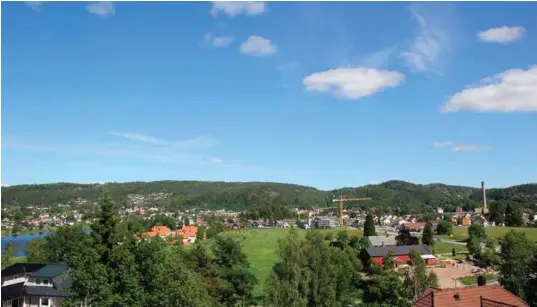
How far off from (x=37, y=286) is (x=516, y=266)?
98.0ft

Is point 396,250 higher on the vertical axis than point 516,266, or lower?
lower

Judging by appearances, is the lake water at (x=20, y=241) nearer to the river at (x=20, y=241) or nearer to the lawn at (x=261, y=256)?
the river at (x=20, y=241)

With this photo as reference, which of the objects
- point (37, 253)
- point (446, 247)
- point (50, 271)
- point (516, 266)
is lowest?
point (446, 247)

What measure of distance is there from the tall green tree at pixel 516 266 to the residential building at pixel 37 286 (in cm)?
2635

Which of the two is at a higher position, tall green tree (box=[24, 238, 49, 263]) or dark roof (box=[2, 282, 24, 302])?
tall green tree (box=[24, 238, 49, 263])

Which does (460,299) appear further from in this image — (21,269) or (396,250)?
(396,250)

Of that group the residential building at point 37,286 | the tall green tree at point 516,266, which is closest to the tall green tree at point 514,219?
the tall green tree at point 516,266

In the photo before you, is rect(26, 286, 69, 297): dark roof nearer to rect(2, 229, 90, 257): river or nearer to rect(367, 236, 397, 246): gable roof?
rect(367, 236, 397, 246): gable roof

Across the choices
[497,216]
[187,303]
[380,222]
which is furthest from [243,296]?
[380,222]

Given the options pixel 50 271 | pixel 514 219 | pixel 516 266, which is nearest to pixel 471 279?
pixel 516 266

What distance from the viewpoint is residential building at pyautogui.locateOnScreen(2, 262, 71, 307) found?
1171 inches

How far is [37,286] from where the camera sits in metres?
31.3

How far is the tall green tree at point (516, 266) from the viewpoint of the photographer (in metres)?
25.9

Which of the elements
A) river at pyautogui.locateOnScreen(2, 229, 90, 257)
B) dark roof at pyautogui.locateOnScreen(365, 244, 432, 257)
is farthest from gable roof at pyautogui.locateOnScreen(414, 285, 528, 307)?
river at pyautogui.locateOnScreen(2, 229, 90, 257)
